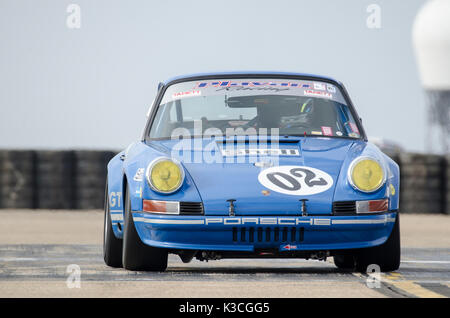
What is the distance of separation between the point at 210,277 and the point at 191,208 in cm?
43

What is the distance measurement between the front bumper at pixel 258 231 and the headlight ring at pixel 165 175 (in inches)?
6.6

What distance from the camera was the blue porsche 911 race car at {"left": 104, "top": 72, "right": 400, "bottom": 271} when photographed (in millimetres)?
5969

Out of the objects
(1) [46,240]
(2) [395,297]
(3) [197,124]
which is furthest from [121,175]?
(1) [46,240]

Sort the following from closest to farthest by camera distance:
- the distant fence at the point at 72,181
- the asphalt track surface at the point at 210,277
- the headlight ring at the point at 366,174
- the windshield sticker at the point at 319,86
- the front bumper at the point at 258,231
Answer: the asphalt track surface at the point at 210,277
the front bumper at the point at 258,231
the headlight ring at the point at 366,174
the windshield sticker at the point at 319,86
the distant fence at the point at 72,181

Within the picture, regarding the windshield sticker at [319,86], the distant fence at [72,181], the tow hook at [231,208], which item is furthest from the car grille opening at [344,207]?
the distant fence at [72,181]

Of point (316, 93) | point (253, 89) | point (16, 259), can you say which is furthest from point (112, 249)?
point (316, 93)

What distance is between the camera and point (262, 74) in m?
7.32

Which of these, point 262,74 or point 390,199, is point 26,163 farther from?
point 390,199

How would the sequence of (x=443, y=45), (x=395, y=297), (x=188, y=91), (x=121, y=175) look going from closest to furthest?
(x=395, y=297) < (x=121, y=175) < (x=188, y=91) < (x=443, y=45)

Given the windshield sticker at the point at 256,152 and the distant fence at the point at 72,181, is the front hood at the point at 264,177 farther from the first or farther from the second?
the distant fence at the point at 72,181

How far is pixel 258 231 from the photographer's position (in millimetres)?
5984

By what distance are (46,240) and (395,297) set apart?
20.1ft

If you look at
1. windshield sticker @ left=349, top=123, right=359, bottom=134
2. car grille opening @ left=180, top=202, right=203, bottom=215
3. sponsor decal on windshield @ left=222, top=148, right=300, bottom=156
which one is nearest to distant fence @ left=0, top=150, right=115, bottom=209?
windshield sticker @ left=349, top=123, right=359, bottom=134

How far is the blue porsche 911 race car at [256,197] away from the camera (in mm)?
5969
